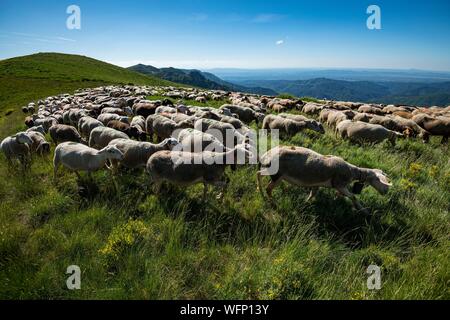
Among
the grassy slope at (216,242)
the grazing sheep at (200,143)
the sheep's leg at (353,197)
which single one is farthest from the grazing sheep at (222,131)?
the sheep's leg at (353,197)

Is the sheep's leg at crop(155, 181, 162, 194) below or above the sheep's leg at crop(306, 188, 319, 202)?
above

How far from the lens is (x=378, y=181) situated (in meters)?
7.79

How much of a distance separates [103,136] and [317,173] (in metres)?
8.24

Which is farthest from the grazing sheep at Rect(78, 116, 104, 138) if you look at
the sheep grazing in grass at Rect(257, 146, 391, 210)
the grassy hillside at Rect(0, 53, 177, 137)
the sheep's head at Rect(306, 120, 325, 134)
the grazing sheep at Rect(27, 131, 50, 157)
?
the grassy hillside at Rect(0, 53, 177, 137)

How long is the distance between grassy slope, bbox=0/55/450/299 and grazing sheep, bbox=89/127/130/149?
261 centimetres

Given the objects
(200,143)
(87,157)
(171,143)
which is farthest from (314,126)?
(87,157)

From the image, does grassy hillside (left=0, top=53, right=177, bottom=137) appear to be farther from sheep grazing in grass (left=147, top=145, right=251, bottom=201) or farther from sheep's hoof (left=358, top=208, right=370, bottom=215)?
sheep's hoof (left=358, top=208, right=370, bottom=215)

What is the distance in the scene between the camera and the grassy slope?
4.46 meters

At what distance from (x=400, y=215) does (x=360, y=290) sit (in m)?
3.71

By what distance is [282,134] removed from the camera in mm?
15242

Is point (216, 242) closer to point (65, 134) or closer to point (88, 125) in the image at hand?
point (65, 134)

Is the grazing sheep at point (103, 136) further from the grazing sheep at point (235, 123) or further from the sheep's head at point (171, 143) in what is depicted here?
the grazing sheep at point (235, 123)

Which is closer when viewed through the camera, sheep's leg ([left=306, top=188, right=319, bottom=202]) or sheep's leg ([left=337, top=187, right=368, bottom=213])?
sheep's leg ([left=337, top=187, right=368, bottom=213])

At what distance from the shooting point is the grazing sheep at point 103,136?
11172 mm
